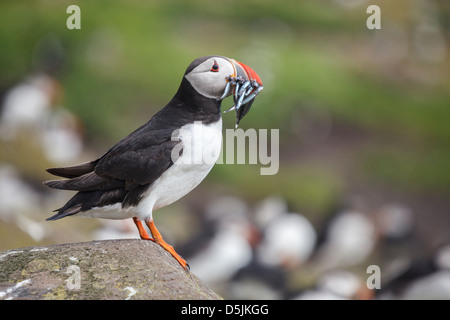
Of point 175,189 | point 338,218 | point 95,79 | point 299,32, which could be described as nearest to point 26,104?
point 95,79

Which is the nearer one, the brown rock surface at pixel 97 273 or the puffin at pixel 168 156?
the brown rock surface at pixel 97 273

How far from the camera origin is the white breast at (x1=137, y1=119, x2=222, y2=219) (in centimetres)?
429

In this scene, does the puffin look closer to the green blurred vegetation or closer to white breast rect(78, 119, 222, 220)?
white breast rect(78, 119, 222, 220)

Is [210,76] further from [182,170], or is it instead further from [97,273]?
[97,273]

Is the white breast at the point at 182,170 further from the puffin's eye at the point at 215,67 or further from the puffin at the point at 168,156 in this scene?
the puffin's eye at the point at 215,67

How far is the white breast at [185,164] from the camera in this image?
14.1 ft

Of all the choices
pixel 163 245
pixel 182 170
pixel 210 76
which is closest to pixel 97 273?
pixel 163 245

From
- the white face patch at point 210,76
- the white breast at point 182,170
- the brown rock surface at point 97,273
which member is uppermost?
the white face patch at point 210,76

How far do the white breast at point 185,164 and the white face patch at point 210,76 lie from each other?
234mm

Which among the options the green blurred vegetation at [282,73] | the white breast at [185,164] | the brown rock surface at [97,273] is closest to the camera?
the brown rock surface at [97,273]

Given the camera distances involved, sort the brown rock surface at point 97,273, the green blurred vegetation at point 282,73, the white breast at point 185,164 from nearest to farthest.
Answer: the brown rock surface at point 97,273 < the white breast at point 185,164 < the green blurred vegetation at point 282,73

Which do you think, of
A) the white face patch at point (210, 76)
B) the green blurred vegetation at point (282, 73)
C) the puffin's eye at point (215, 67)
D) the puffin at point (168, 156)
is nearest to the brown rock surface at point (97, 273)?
the puffin at point (168, 156)

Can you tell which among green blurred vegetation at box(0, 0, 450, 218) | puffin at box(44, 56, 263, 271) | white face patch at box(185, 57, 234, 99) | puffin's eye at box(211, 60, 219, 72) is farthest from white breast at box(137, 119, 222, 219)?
green blurred vegetation at box(0, 0, 450, 218)

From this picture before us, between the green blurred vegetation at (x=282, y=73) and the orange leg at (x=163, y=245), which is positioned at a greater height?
the green blurred vegetation at (x=282, y=73)
